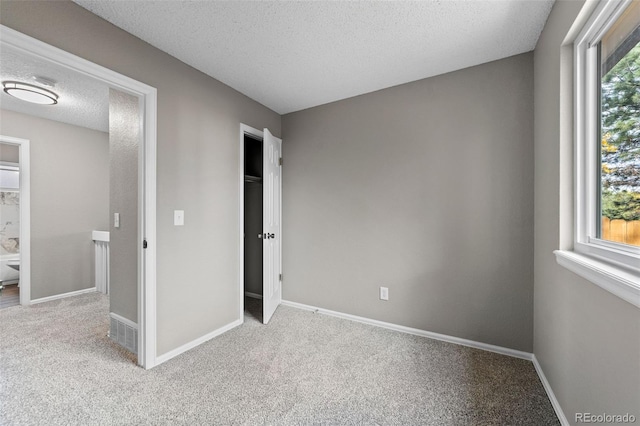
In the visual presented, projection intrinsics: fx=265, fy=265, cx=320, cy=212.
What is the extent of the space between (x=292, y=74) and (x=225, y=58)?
1.83 ft

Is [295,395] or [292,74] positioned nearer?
[295,395]

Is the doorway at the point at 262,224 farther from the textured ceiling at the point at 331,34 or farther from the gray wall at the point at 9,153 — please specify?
the gray wall at the point at 9,153

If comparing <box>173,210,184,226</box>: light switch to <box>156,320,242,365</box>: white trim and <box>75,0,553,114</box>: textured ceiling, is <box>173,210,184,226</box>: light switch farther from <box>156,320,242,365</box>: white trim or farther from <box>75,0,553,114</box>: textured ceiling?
<box>75,0,553,114</box>: textured ceiling

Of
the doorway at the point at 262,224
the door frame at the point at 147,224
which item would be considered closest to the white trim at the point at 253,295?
the doorway at the point at 262,224

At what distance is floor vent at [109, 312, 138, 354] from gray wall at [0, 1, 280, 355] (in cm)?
30

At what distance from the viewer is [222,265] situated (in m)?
2.53

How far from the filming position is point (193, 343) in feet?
7.26

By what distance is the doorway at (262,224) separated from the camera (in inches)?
107

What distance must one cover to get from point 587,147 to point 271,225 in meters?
2.49

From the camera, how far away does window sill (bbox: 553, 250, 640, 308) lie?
823 millimetres

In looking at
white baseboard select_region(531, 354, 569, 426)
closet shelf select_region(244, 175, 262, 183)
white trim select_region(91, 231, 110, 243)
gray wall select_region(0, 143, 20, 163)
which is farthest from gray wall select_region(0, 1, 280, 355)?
gray wall select_region(0, 143, 20, 163)

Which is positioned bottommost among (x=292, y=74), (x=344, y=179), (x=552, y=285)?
(x=552, y=285)

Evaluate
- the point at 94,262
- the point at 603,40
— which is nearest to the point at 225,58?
the point at 603,40

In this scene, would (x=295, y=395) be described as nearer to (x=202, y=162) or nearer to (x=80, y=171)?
(x=202, y=162)
